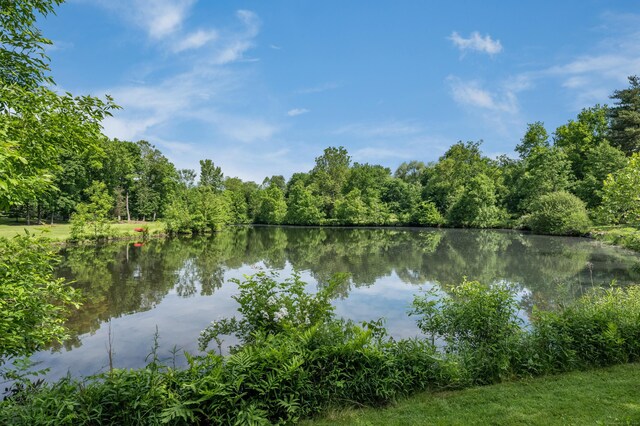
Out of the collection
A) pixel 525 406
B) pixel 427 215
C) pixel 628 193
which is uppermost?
pixel 628 193

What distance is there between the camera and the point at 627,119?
41188 millimetres

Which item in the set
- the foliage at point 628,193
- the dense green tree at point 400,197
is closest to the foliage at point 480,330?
the foliage at point 628,193

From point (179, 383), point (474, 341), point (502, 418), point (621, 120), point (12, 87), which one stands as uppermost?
point (621, 120)

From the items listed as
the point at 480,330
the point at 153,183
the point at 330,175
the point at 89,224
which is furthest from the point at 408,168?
the point at 480,330

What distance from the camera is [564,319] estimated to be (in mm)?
5250

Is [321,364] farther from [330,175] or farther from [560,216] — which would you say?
[330,175]

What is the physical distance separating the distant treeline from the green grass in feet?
103

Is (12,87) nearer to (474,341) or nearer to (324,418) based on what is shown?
(324,418)

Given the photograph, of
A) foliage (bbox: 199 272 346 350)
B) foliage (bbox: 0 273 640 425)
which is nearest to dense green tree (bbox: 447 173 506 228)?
foliage (bbox: 0 273 640 425)

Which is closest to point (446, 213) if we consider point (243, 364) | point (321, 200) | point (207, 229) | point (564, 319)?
point (321, 200)

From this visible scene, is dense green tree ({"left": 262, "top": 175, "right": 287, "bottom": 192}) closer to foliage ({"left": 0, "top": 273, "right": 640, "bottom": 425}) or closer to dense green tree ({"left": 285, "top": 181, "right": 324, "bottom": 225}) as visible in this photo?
dense green tree ({"left": 285, "top": 181, "right": 324, "bottom": 225})

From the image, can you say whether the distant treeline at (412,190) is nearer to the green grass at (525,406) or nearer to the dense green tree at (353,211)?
the dense green tree at (353,211)

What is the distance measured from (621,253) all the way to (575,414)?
75.3 feet

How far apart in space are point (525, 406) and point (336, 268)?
44.7 ft
